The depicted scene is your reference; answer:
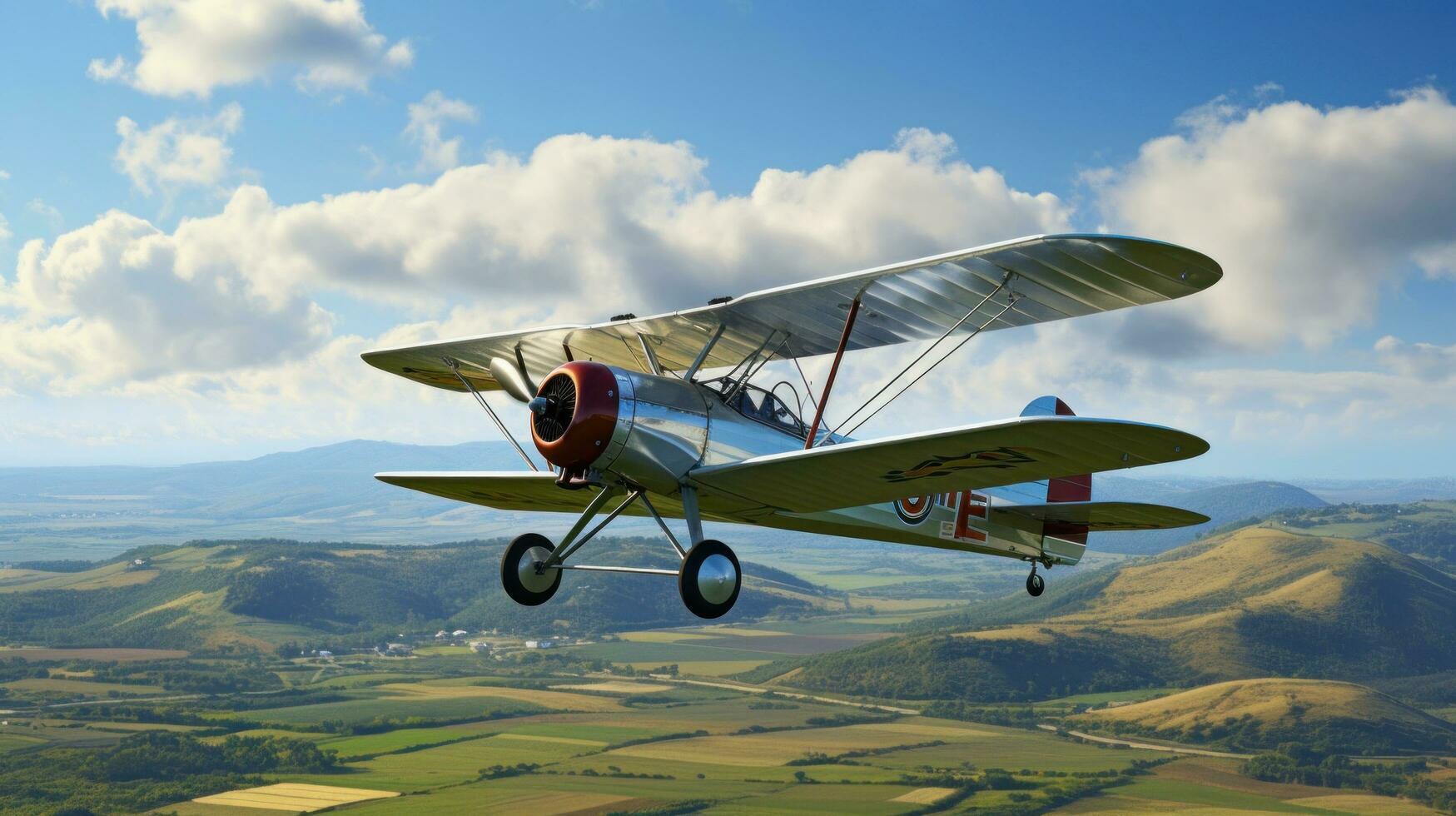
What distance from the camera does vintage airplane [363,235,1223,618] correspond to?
10.3 metres

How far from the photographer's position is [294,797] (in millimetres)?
163125

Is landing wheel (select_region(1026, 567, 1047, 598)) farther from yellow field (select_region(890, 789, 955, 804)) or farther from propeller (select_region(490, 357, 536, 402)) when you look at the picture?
yellow field (select_region(890, 789, 955, 804))

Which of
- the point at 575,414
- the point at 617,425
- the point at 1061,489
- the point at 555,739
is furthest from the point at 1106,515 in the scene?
the point at 555,739

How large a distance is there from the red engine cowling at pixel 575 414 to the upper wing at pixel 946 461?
1.14 metres

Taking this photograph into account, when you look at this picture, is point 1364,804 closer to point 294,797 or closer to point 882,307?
point 294,797

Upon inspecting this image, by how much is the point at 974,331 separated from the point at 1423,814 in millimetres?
197311

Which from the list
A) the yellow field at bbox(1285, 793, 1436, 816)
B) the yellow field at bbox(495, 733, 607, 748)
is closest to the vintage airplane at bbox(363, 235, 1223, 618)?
the yellow field at bbox(495, 733, 607, 748)

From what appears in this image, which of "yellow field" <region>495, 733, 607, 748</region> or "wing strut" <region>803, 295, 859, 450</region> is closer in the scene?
"wing strut" <region>803, 295, 859, 450</region>

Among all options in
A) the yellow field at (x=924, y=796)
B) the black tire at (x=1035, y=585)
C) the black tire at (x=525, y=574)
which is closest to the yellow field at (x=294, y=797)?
the yellow field at (x=924, y=796)

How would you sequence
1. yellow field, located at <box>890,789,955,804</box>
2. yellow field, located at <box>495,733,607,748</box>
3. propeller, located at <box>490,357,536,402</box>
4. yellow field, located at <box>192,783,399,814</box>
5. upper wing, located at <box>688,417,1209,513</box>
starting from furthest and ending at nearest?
yellow field, located at <box>495,733,607,748</box>
yellow field, located at <box>890,789,955,804</box>
yellow field, located at <box>192,783,399,814</box>
propeller, located at <box>490,357,536,402</box>
upper wing, located at <box>688,417,1209,513</box>

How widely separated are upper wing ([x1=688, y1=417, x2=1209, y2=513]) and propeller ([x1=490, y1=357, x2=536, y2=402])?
308 cm

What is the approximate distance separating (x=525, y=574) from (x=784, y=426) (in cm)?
325

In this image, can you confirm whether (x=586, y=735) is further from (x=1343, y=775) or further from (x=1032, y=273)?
(x=1032, y=273)

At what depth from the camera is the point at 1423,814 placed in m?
172
